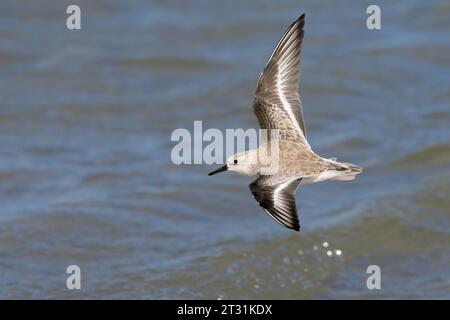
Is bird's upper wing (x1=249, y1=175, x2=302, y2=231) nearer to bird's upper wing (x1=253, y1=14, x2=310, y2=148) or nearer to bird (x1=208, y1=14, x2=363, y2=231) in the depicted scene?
bird (x1=208, y1=14, x2=363, y2=231)

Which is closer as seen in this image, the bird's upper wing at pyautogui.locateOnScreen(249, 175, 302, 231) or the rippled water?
the bird's upper wing at pyautogui.locateOnScreen(249, 175, 302, 231)

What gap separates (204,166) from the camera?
1107cm

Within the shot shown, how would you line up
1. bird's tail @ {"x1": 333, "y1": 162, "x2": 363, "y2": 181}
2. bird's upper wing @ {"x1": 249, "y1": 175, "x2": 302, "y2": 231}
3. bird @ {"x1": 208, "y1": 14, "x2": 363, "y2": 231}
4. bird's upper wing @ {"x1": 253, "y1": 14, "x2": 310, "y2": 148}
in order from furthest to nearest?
bird's upper wing @ {"x1": 253, "y1": 14, "x2": 310, "y2": 148}, bird's tail @ {"x1": 333, "y1": 162, "x2": 363, "y2": 181}, bird @ {"x1": 208, "y1": 14, "x2": 363, "y2": 231}, bird's upper wing @ {"x1": 249, "y1": 175, "x2": 302, "y2": 231}

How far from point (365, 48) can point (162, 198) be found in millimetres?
4637

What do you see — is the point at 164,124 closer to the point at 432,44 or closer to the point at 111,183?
the point at 111,183

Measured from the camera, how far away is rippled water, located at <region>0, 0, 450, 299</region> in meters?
9.11

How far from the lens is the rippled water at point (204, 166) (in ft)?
29.9

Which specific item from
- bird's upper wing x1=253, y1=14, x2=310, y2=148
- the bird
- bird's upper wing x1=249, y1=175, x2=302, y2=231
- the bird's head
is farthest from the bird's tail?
the bird's head

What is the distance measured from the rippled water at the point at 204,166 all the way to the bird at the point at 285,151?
184 centimetres

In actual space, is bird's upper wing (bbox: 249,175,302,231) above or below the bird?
below

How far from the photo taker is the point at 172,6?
1495 centimetres

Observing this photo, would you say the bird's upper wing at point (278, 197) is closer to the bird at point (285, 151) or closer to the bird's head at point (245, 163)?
the bird at point (285, 151)

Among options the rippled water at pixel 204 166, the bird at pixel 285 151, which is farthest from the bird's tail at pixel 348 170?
the rippled water at pixel 204 166
